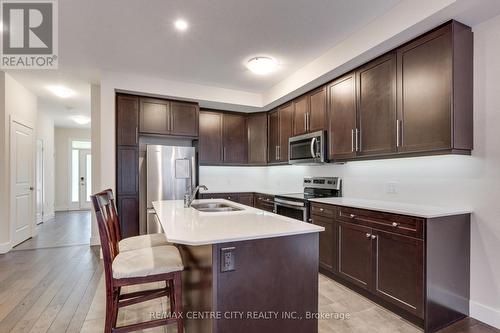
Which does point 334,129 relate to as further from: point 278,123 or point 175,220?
point 175,220

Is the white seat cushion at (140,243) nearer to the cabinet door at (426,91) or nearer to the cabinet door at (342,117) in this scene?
the cabinet door at (342,117)

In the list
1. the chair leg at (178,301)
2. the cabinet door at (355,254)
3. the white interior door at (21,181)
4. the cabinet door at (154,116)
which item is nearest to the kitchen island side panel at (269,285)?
the chair leg at (178,301)

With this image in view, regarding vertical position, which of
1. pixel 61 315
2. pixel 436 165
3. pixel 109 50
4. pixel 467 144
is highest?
pixel 109 50

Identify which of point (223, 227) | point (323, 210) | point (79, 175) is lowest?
point (323, 210)

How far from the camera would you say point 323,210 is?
10.1 ft

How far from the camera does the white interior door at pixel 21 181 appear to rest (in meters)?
4.35

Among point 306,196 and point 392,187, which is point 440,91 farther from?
point 306,196

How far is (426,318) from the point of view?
201 cm

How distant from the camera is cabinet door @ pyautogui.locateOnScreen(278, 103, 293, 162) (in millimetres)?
4336

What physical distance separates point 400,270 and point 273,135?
123 inches

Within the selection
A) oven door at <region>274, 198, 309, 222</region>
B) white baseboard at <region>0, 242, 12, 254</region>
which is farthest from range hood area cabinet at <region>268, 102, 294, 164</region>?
white baseboard at <region>0, 242, 12, 254</region>

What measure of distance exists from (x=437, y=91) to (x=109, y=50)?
3.50 meters

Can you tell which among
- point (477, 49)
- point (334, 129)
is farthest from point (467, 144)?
point (334, 129)

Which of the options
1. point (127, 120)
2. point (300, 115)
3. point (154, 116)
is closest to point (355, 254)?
point (300, 115)
